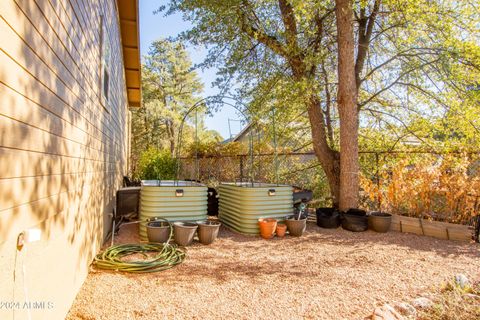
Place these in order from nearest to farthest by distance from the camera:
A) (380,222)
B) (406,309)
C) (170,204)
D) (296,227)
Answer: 1. (406,309)
2. (170,204)
3. (296,227)
4. (380,222)

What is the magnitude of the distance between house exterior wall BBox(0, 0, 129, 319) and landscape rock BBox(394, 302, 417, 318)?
2.69 m

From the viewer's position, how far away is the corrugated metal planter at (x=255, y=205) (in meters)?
5.37

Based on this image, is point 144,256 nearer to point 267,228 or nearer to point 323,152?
point 267,228

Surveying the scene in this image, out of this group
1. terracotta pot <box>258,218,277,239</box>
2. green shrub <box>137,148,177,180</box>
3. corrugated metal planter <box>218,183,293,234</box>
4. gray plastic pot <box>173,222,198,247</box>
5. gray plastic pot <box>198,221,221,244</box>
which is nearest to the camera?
gray plastic pot <box>173,222,198,247</box>

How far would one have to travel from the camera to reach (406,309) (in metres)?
2.48

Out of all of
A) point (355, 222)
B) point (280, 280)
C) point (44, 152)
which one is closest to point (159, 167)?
point (355, 222)

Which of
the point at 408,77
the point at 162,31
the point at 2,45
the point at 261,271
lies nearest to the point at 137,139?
the point at 162,31

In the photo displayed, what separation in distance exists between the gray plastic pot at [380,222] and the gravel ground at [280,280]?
23.0 inches

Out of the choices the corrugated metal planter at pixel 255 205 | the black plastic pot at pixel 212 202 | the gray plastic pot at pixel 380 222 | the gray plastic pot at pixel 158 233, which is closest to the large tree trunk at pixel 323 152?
the gray plastic pot at pixel 380 222

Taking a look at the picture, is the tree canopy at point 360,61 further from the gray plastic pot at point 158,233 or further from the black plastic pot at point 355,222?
the gray plastic pot at point 158,233

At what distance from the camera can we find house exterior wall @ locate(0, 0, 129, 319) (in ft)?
4.88

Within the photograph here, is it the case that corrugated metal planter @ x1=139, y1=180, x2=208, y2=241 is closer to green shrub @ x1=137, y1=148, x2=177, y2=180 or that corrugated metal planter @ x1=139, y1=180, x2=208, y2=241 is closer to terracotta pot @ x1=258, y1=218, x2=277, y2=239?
terracotta pot @ x1=258, y1=218, x2=277, y2=239

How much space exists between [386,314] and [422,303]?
515 millimetres

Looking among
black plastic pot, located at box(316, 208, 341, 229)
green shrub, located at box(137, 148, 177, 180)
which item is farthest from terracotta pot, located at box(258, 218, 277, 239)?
green shrub, located at box(137, 148, 177, 180)
